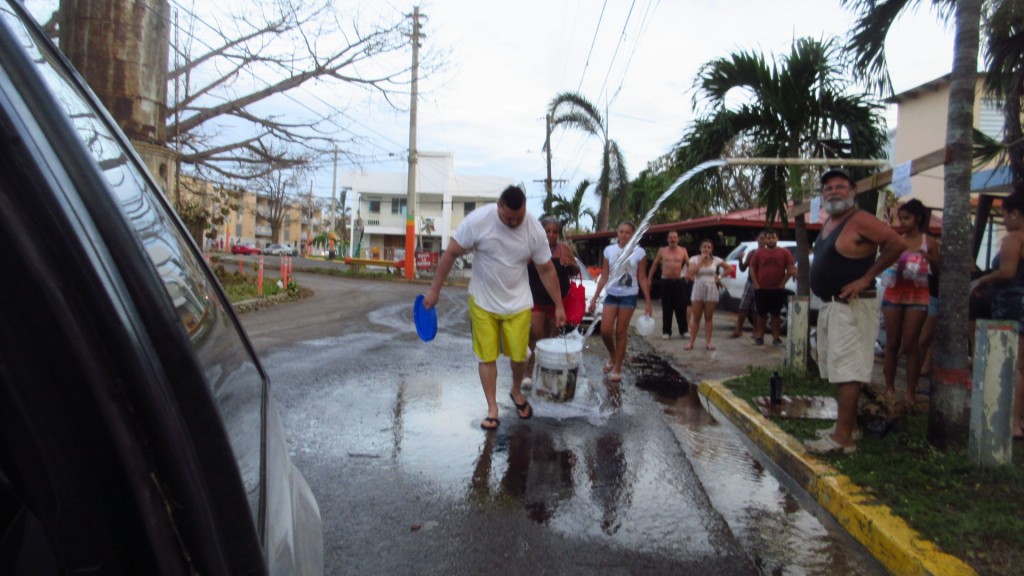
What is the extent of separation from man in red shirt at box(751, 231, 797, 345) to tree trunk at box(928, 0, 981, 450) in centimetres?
571

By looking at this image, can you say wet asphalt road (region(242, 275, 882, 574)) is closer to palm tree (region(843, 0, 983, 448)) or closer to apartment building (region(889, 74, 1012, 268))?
palm tree (region(843, 0, 983, 448))

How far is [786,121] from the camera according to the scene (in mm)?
7938

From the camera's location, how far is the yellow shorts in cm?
551

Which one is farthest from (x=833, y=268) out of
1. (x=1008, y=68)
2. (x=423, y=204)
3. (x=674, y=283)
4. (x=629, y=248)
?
(x=423, y=204)

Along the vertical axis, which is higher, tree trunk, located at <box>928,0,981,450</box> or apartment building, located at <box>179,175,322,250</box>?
apartment building, located at <box>179,175,322,250</box>

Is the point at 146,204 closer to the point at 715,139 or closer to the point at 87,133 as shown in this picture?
the point at 87,133

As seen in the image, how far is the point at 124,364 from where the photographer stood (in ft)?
3.24

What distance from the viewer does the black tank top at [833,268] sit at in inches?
180

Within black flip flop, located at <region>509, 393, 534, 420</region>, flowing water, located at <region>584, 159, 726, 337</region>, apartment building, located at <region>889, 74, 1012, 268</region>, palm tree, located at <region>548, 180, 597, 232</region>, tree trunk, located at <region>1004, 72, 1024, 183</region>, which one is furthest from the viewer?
palm tree, located at <region>548, 180, 597, 232</region>

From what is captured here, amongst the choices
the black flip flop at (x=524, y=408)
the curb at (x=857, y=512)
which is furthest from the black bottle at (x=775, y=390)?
the black flip flop at (x=524, y=408)

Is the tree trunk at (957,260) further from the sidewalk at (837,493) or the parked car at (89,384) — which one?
the parked car at (89,384)

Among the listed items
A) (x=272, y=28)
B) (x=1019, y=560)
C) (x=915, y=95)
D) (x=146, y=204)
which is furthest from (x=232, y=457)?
(x=915, y=95)

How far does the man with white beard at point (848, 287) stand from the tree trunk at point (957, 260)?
0.45 m

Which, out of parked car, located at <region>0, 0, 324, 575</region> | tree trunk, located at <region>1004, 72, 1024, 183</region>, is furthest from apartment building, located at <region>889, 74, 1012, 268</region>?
parked car, located at <region>0, 0, 324, 575</region>
